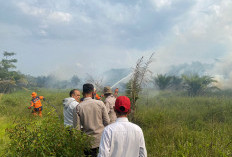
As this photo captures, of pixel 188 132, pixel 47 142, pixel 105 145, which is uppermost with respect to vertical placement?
pixel 105 145

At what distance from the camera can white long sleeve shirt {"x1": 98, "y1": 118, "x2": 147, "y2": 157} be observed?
5.77 feet

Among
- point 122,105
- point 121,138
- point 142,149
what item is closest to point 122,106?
point 122,105

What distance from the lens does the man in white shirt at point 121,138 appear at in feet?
5.78

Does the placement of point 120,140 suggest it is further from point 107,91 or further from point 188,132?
point 188,132

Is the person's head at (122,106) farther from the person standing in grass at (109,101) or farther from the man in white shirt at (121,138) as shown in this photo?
the person standing in grass at (109,101)

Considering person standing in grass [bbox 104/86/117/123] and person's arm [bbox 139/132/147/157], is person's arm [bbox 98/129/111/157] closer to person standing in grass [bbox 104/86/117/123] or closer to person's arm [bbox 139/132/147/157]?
person's arm [bbox 139/132/147/157]

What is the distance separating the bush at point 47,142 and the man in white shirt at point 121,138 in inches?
30.5

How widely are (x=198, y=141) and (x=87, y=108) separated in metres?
3.03

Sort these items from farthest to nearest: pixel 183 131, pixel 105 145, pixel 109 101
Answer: pixel 183 131
pixel 109 101
pixel 105 145

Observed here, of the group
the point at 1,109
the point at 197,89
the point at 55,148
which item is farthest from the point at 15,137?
the point at 197,89

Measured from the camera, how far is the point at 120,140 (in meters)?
1.77

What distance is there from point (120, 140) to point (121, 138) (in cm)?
2

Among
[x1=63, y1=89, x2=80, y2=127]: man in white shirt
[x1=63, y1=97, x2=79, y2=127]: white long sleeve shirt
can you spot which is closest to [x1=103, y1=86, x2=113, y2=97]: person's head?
[x1=63, y1=89, x2=80, y2=127]: man in white shirt

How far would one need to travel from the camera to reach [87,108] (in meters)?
2.79
